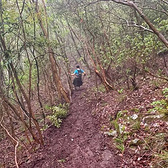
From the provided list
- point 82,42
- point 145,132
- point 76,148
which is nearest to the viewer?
point 145,132

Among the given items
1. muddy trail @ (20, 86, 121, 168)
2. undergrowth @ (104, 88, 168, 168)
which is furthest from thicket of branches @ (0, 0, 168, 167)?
undergrowth @ (104, 88, 168, 168)

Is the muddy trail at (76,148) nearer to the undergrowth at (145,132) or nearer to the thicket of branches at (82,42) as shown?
the undergrowth at (145,132)

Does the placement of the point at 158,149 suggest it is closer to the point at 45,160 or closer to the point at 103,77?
the point at 45,160

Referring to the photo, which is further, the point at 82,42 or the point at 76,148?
the point at 82,42

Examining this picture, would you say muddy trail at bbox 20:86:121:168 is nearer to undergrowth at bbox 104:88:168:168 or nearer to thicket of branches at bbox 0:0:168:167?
undergrowth at bbox 104:88:168:168

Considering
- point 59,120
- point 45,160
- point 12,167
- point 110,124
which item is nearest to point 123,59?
point 110,124

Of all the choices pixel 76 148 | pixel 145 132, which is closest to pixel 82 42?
pixel 76 148

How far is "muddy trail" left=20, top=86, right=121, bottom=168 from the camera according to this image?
4.18 meters

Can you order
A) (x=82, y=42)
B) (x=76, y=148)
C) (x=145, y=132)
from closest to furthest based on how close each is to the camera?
(x=145, y=132), (x=76, y=148), (x=82, y=42)

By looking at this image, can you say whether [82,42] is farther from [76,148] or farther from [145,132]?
[145,132]

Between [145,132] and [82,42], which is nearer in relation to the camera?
[145,132]

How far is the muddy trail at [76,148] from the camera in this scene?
4184mm

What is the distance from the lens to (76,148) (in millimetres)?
4977

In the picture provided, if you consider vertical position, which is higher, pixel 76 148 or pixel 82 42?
pixel 82 42
